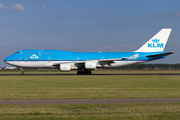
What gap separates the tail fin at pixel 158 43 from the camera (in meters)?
47.1

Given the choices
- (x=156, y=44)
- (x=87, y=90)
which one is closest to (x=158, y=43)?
(x=156, y=44)

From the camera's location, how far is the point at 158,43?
47.1 meters

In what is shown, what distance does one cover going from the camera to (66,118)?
28.3 ft

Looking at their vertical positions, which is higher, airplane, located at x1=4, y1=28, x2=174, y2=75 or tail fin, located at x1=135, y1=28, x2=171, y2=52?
tail fin, located at x1=135, y1=28, x2=171, y2=52

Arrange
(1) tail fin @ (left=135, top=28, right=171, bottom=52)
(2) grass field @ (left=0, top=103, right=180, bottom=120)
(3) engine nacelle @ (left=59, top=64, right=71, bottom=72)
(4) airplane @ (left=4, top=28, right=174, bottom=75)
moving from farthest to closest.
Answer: (1) tail fin @ (left=135, top=28, right=171, bottom=52) → (4) airplane @ (left=4, top=28, right=174, bottom=75) → (3) engine nacelle @ (left=59, top=64, right=71, bottom=72) → (2) grass field @ (left=0, top=103, right=180, bottom=120)

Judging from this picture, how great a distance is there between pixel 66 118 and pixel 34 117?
4.16 ft

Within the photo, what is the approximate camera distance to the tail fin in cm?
4706

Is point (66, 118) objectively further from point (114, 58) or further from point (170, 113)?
point (114, 58)

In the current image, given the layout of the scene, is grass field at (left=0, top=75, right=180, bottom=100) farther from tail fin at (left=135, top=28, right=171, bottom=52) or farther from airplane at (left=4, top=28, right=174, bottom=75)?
tail fin at (left=135, top=28, right=171, bottom=52)

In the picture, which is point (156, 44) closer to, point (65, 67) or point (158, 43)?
point (158, 43)

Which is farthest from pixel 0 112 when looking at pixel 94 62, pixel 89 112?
pixel 94 62

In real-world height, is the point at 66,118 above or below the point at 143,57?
below

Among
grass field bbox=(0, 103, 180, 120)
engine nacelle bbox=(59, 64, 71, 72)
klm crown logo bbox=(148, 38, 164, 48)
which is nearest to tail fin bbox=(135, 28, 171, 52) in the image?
klm crown logo bbox=(148, 38, 164, 48)

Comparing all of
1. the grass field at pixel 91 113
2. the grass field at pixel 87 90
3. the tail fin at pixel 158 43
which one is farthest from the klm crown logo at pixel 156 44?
the grass field at pixel 91 113
